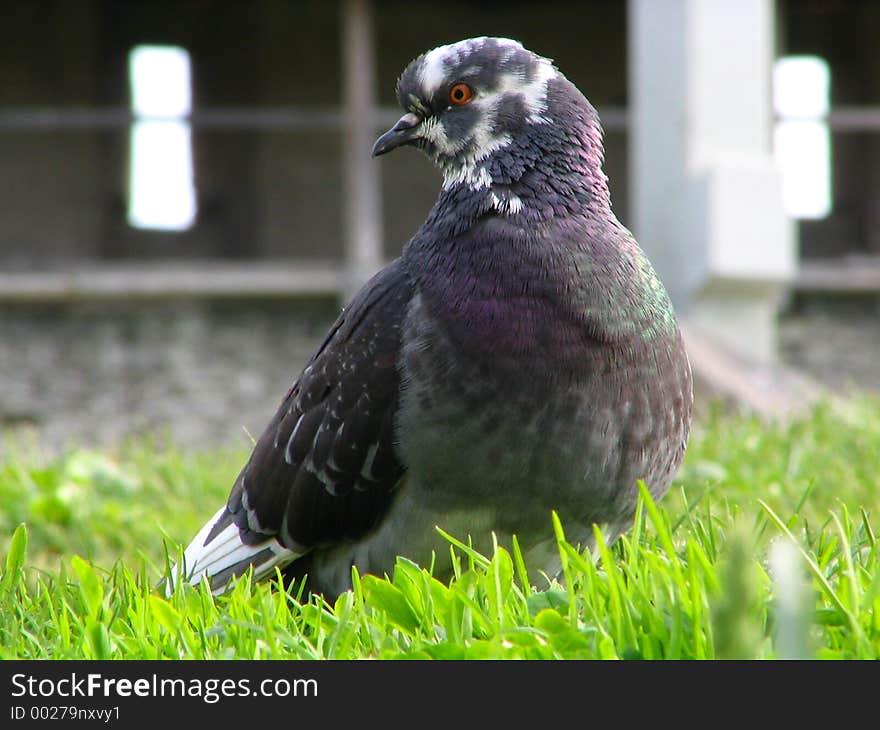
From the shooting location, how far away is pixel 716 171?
7.57m

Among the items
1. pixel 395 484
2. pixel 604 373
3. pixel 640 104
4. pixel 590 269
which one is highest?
pixel 640 104

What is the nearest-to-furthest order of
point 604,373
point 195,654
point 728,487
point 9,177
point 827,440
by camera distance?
point 195,654
point 604,373
point 728,487
point 827,440
point 9,177

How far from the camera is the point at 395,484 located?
8.07ft

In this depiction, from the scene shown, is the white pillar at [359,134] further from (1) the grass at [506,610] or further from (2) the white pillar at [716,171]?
(1) the grass at [506,610]

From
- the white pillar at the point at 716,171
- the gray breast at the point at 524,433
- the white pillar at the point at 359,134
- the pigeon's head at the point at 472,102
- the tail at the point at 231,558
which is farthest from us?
the white pillar at the point at 359,134

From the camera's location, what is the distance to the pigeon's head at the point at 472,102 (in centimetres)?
257

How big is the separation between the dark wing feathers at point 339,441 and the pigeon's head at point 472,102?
0.28m

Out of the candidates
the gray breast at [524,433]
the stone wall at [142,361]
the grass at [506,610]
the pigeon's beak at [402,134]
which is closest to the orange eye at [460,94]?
the pigeon's beak at [402,134]

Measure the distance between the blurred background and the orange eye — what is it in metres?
3.29

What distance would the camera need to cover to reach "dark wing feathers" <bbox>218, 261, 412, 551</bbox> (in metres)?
2.45

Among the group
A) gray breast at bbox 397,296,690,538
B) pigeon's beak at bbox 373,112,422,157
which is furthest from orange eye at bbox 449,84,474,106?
gray breast at bbox 397,296,690,538
